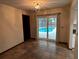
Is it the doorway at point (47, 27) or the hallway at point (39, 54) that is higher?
the doorway at point (47, 27)

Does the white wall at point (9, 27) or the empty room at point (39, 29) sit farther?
the white wall at point (9, 27)

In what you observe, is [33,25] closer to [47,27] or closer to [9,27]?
[47,27]

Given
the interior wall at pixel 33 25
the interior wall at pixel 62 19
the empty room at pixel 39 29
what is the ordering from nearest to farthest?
the empty room at pixel 39 29
the interior wall at pixel 62 19
the interior wall at pixel 33 25

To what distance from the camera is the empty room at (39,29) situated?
356 centimetres

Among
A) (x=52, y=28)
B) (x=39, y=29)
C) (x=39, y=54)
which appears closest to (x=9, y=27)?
(x=39, y=54)

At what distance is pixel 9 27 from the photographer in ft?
Answer: 14.0

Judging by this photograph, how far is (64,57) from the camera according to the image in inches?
127

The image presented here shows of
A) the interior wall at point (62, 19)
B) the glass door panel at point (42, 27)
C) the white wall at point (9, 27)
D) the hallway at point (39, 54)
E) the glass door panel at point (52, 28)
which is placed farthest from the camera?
the glass door panel at point (42, 27)

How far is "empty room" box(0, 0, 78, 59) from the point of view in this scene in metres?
3.56

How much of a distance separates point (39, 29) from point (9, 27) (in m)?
2.78

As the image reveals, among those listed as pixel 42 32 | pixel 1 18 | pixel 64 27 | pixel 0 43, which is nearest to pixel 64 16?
pixel 64 27

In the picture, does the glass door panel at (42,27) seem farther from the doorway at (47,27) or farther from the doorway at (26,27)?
the doorway at (26,27)

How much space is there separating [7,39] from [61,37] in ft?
11.9

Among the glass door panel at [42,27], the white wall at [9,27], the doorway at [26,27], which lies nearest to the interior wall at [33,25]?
the doorway at [26,27]
